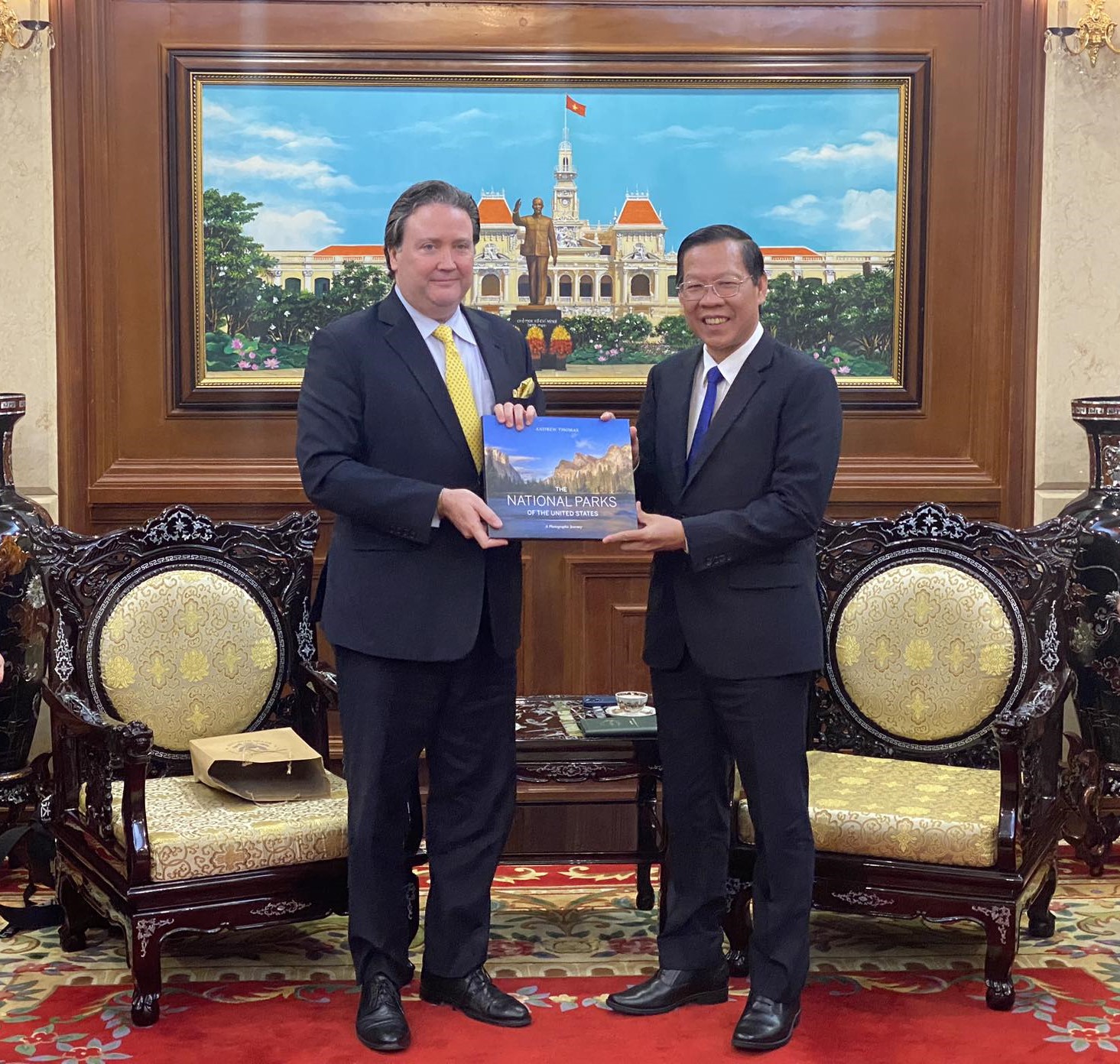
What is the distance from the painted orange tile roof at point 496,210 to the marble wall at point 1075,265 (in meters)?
1.77

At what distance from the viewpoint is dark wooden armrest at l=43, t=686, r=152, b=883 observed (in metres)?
3.26

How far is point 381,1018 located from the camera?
3.14 meters

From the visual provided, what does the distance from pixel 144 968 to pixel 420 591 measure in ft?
3.58

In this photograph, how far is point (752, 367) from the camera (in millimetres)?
3168

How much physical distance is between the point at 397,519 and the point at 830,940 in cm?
172

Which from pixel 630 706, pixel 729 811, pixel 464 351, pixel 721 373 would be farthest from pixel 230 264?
pixel 729 811

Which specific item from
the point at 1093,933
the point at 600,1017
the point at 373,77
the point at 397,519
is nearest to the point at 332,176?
the point at 373,77

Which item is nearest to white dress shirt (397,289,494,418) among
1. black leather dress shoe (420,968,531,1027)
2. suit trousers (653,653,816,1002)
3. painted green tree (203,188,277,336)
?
suit trousers (653,653,816,1002)

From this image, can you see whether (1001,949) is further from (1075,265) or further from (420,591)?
(1075,265)

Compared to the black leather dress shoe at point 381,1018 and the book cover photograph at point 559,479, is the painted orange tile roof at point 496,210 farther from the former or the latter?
the black leather dress shoe at point 381,1018

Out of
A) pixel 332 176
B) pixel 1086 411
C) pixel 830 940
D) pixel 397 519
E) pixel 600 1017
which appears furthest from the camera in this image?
pixel 332 176

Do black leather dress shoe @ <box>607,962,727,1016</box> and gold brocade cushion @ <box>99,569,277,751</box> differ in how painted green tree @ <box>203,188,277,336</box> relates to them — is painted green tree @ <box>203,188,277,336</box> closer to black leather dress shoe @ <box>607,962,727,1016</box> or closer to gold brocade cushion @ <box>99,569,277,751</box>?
gold brocade cushion @ <box>99,569,277,751</box>

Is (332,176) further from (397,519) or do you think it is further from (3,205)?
(397,519)

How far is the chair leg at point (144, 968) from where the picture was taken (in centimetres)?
325
